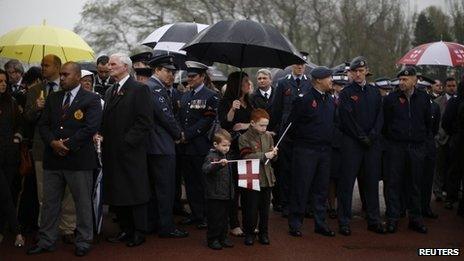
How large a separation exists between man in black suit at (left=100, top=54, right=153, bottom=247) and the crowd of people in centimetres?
1

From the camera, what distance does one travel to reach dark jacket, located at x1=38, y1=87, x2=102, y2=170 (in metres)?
6.19

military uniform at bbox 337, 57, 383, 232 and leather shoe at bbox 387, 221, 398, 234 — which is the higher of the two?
military uniform at bbox 337, 57, 383, 232

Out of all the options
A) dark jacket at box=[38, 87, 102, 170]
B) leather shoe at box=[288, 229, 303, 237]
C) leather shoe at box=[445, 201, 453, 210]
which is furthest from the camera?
leather shoe at box=[445, 201, 453, 210]

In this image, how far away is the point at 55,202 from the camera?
635cm

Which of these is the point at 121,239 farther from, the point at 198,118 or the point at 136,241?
the point at 198,118

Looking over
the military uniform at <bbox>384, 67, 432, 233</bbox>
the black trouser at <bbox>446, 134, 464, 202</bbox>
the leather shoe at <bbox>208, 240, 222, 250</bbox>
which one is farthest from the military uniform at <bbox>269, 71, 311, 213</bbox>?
the black trouser at <bbox>446, 134, 464, 202</bbox>

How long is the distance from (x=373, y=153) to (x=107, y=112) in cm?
338

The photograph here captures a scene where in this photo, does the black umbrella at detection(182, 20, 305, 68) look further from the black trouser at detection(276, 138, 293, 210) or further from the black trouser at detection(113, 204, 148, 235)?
the black trouser at detection(113, 204, 148, 235)

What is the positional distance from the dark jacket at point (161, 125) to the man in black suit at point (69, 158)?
79 cm

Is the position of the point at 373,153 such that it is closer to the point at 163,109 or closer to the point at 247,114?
the point at 247,114

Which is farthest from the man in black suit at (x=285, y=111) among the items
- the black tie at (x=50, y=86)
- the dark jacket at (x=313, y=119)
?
the black tie at (x=50, y=86)

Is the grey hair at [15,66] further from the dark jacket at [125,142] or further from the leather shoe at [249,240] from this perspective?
the leather shoe at [249,240]

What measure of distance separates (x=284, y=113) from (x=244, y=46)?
1573 mm

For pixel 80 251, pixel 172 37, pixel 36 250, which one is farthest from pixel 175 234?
pixel 172 37
